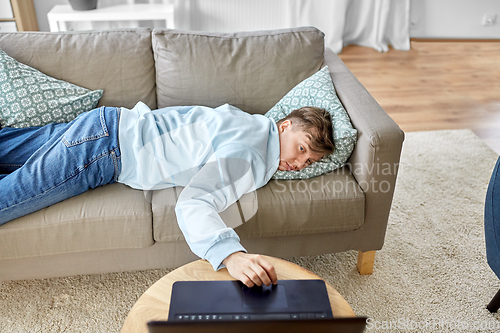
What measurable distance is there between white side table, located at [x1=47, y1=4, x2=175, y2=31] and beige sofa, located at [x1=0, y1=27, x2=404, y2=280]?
1.34m

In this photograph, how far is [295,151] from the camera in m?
1.41

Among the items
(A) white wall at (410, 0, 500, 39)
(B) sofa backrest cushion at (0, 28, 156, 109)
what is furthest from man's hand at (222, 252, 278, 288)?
(A) white wall at (410, 0, 500, 39)

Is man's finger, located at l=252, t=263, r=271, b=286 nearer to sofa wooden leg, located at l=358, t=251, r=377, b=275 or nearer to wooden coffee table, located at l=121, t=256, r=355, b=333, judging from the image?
wooden coffee table, located at l=121, t=256, r=355, b=333

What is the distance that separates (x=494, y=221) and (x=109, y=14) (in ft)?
8.98

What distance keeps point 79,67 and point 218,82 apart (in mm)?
579

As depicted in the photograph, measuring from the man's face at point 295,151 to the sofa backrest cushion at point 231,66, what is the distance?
38 centimetres

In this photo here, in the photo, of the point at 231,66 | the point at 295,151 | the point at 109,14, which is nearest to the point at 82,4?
→ the point at 109,14

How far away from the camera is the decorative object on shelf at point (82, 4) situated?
289 cm

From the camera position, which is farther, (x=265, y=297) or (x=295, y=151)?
(x=295, y=151)

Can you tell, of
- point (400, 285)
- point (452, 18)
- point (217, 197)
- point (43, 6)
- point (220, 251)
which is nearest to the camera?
point (220, 251)

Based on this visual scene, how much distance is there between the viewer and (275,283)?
3.15 ft

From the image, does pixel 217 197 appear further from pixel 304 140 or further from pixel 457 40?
pixel 457 40

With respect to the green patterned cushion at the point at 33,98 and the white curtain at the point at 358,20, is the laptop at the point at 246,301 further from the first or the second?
the white curtain at the point at 358,20

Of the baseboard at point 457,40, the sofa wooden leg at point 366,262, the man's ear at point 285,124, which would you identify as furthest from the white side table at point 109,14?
the baseboard at point 457,40
